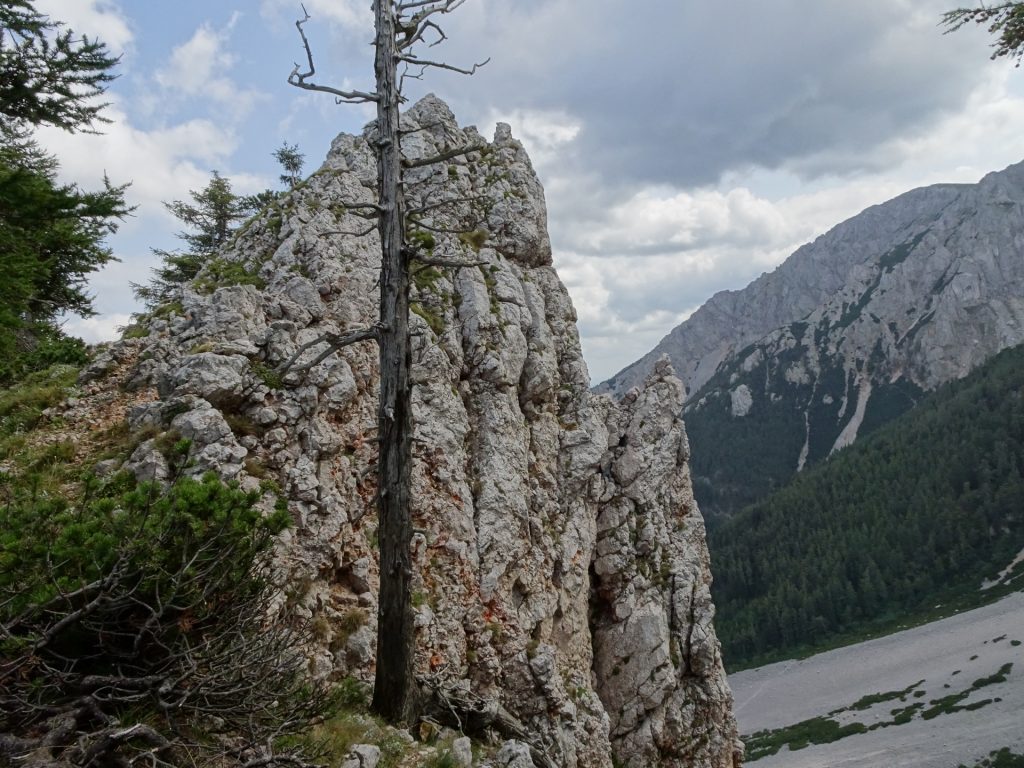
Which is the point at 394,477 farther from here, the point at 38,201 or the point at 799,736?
the point at 799,736

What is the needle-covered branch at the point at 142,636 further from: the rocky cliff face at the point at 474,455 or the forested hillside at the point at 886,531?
the forested hillside at the point at 886,531

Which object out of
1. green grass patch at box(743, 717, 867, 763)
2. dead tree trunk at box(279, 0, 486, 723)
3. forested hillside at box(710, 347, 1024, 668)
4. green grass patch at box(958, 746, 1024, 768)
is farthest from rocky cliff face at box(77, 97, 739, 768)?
forested hillside at box(710, 347, 1024, 668)

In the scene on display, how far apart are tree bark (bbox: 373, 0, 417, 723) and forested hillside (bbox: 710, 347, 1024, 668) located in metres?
141

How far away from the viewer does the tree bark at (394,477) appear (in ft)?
28.9

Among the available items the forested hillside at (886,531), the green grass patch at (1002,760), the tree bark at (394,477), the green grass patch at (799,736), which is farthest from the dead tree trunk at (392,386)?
the forested hillside at (886,531)

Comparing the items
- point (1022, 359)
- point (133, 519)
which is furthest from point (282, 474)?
point (1022, 359)

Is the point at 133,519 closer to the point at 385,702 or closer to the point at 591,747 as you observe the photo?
the point at 385,702

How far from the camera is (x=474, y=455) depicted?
724 inches

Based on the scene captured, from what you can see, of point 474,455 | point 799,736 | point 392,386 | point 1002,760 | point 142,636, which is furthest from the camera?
point 799,736

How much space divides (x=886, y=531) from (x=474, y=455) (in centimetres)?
16452

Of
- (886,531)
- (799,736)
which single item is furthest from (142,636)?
(886,531)

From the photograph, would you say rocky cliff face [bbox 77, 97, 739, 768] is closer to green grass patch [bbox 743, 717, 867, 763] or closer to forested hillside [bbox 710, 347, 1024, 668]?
green grass patch [bbox 743, 717, 867, 763]

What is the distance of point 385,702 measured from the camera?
29.4 feet

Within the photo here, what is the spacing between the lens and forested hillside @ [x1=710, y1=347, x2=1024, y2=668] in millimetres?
137250
